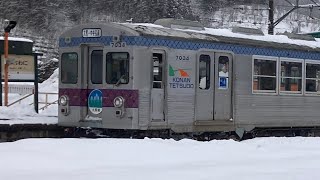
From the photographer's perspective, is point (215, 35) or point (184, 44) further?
point (215, 35)

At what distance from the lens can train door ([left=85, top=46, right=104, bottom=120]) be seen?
15.0m

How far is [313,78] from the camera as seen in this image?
61.3 feet

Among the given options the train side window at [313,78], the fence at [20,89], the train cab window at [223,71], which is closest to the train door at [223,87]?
the train cab window at [223,71]

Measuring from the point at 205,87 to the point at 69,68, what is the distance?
11.0 ft

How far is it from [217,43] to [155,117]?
8.78ft

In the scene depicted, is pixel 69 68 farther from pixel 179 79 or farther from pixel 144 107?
pixel 179 79

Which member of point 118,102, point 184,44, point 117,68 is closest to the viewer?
point 118,102

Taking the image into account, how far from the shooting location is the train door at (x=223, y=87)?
15.9 meters

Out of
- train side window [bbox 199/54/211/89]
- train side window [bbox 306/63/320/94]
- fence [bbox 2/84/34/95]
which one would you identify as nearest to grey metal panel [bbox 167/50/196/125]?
train side window [bbox 199/54/211/89]

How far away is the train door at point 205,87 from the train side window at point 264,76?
1.74m

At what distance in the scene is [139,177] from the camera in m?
9.09

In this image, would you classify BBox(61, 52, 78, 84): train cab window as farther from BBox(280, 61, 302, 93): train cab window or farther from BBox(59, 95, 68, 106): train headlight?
BBox(280, 61, 302, 93): train cab window

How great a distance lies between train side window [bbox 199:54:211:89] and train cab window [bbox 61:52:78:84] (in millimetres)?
3009

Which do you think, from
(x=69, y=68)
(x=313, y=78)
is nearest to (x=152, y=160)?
(x=69, y=68)
